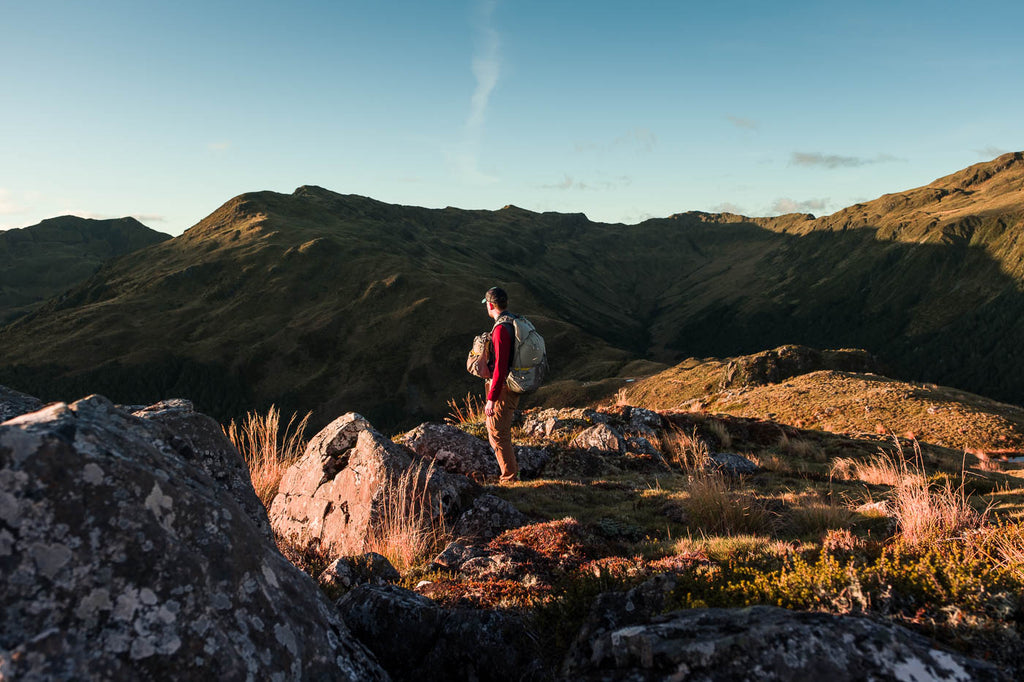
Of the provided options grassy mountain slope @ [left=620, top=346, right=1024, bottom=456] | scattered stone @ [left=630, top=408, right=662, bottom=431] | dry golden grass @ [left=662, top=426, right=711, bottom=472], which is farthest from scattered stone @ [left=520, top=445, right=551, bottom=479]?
grassy mountain slope @ [left=620, top=346, right=1024, bottom=456]

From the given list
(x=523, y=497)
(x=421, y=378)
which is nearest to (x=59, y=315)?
(x=421, y=378)

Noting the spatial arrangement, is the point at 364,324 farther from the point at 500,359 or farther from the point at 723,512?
the point at 723,512

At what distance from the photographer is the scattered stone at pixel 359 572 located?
517cm

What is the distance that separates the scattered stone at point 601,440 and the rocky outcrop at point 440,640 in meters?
9.90

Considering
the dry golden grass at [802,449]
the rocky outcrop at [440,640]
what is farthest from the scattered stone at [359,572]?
the dry golden grass at [802,449]

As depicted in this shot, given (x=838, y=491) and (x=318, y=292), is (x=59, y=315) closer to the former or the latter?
(x=318, y=292)

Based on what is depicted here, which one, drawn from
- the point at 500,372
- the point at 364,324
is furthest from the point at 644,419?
the point at 364,324

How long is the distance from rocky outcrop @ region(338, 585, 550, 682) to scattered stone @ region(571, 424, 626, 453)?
32.5 ft

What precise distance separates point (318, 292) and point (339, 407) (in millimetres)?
52663

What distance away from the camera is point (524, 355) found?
9.66 metres

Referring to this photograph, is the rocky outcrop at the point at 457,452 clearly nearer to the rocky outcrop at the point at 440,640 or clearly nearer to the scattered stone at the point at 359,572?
the scattered stone at the point at 359,572

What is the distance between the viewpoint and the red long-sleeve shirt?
9.51 meters

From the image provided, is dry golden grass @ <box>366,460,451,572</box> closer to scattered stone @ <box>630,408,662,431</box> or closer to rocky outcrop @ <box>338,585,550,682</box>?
rocky outcrop @ <box>338,585,550,682</box>

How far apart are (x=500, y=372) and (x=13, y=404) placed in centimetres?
630
